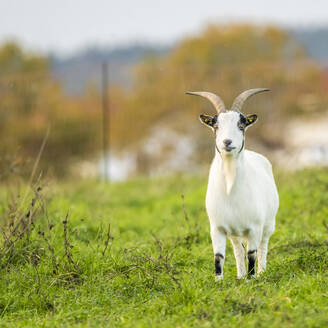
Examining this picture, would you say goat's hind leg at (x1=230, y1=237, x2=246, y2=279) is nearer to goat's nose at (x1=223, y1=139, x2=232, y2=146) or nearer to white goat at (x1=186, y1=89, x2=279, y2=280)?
white goat at (x1=186, y1=89, x2=279, y2=280)

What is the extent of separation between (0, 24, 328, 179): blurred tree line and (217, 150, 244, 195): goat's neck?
33.7 feet

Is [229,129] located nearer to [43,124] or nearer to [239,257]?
[239,257]

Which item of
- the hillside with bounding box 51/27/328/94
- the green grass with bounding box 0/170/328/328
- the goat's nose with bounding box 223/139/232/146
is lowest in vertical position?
the green grass with bounding box 0/170/328/328

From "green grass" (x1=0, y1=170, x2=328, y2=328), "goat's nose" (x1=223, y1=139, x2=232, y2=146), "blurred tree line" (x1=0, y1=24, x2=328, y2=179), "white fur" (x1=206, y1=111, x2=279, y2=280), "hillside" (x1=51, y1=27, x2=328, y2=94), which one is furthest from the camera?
"hillside" (x1=51, y1=27, x2=328, y2=94)

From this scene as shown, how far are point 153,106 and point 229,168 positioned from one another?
1289 cm

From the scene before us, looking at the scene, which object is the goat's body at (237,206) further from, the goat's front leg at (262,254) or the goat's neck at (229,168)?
the goat's front leg at (262,254)

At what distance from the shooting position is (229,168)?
5.37 m

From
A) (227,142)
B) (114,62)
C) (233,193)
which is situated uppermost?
(114,62)

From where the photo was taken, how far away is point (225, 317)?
4473mm

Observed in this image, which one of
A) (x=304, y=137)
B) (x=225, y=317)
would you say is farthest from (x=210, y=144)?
(x=225, y=317)

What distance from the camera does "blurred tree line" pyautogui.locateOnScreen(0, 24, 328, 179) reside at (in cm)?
1669

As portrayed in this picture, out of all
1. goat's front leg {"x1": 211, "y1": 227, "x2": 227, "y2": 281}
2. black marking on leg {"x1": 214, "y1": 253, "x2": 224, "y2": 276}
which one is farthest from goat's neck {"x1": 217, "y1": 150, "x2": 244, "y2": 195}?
black marking on leg {"x1": 214, "y1": 253, "x2": 224, "y2": 276}

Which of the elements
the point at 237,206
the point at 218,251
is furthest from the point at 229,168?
the point at 218,251

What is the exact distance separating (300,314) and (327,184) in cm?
505
